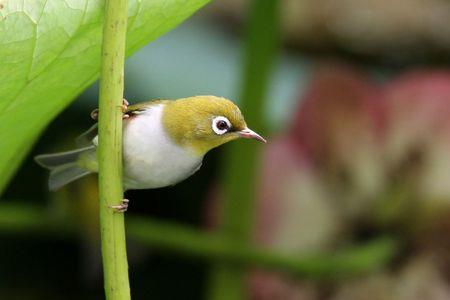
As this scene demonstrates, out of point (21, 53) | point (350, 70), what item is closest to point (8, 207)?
point (350, 70)

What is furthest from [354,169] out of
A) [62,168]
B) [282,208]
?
[62,168]

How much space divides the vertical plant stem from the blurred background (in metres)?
0.42

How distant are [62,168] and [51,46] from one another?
0.14ft

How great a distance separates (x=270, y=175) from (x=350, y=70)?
108 millimetres

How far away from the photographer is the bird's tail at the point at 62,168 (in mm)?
328

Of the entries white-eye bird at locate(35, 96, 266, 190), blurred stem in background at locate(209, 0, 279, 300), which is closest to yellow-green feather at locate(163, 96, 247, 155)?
white-eye bird at locate(35, 96, 266, 190)

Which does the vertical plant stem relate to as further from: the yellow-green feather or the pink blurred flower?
the pink blurred flower

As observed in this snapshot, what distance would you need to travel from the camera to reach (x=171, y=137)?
0.93ft

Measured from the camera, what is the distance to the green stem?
676 millimetres

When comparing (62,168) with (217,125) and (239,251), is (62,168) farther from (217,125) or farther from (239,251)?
(239,251)

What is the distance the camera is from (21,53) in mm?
321

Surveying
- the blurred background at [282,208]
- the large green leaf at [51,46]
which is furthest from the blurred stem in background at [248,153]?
the large green leaf at [51,46]

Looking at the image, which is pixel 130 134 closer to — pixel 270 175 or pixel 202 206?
pixel 270 175

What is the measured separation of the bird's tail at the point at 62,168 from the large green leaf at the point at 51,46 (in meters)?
0.02
